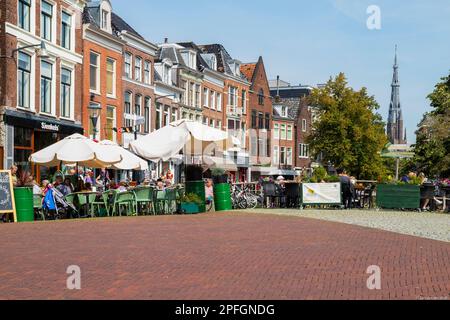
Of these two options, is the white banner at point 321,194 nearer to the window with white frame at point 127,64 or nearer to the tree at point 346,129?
the window with white frame at point 127,64

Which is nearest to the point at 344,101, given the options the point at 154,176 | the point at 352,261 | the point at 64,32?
the point at 154,176

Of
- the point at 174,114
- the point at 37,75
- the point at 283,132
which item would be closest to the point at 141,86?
the point at 174,114

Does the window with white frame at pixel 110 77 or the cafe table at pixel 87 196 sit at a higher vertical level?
the window with white frame at pixel 110 77

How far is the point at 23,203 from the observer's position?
16234 mm

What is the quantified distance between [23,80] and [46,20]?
3553 millimetres

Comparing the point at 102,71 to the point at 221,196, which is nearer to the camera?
the point at 221,196

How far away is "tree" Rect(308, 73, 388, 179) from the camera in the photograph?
48.2 meters

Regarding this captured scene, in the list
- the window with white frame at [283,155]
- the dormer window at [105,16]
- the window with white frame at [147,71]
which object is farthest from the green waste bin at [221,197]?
the window with white frame at [283,155]

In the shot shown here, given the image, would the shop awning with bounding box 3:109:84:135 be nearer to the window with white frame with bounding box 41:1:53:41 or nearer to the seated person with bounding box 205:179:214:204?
the window with white frame with bounding box 41:1:53:41

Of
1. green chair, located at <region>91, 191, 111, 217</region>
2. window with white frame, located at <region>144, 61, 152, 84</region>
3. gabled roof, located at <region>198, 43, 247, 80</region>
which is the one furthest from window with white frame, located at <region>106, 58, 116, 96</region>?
gabled roof, located at <region>198, 43, 247, 80</region>

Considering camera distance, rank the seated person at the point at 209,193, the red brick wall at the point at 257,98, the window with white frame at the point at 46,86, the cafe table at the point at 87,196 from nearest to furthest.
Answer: the cafe table at the point at 87,196, the seated person at the point at 209,193, the window with white frame at the point at 46,86, the red brick wall at the point at 257,98

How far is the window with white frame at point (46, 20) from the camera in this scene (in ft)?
91.2

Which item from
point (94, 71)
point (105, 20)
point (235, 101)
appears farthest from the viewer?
point (235, 101)

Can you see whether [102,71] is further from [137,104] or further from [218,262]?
[218,262]
